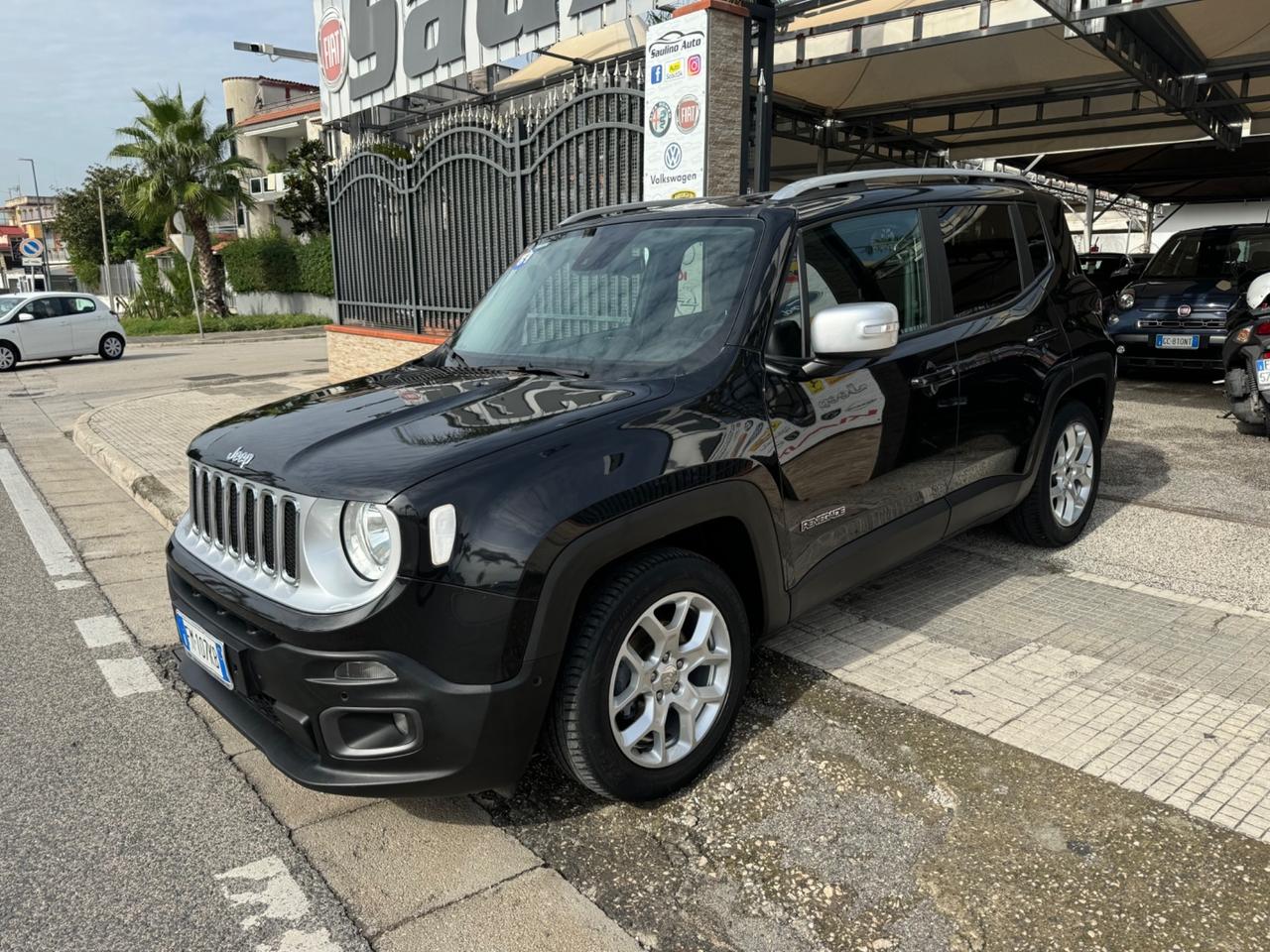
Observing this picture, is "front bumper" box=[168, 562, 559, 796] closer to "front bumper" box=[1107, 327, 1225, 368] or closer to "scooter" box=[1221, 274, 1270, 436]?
"scooter" box=[1221, 274, 1270, 436]

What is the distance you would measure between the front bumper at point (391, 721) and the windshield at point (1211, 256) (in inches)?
434

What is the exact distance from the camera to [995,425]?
13.8 feet

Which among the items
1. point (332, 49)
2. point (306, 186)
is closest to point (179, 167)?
point (306, 186)

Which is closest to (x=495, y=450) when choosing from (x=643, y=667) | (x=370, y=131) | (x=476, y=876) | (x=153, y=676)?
(x=643, y=667)

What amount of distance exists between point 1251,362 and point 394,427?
7.11 m

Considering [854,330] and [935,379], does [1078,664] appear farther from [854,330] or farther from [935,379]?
[854,330]

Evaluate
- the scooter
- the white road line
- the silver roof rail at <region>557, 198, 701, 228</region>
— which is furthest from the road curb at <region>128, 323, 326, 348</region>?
the silver roof rail at <region>557, 198, 701, 228</region>

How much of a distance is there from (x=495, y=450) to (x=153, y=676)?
7.77 feet

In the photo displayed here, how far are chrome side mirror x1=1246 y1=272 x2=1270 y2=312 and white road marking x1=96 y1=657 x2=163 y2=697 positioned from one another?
25.6 feet

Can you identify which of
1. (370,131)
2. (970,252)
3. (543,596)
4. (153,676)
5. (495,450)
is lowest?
(153,676)

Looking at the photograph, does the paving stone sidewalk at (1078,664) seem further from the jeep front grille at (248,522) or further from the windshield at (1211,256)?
the windshield at (1211,256)

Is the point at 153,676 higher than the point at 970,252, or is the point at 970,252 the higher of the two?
the point at 970,252

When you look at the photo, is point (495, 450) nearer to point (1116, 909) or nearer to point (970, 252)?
point (1116, 909)

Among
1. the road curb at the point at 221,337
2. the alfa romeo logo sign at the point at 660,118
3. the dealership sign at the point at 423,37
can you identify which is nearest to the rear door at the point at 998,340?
the alfa romeo logo sign at the point at 660,118
